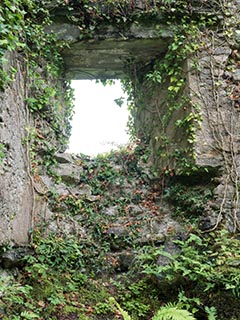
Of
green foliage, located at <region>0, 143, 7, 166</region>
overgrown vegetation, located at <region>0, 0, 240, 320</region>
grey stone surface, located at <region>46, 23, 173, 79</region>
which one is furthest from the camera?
grey stone surface, located at <region>46, 23, 173, 79</region>

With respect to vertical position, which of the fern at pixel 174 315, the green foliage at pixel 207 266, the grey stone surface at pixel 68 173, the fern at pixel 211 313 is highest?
the grey stone surface at pixel 68 173

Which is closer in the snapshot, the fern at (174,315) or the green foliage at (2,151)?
the fern at (174,315)

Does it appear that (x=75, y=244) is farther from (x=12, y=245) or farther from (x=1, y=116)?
(x=1, y=116)

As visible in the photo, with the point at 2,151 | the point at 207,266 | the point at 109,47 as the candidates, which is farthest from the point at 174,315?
the point at 109,47

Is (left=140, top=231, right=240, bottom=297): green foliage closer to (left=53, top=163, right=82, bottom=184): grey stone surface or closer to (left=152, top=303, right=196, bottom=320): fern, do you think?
(left=152, top=303, right=196, bottom=320): fern

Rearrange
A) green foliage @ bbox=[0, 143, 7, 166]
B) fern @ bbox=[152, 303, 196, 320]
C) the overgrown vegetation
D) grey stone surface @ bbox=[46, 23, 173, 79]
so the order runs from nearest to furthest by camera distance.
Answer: fern @ bbox=[152, 303, 196, 320] < green foliage @ bbox=[0, 143, 7, 166] < the overgrown vegetation < grey stone surface @ bbox=[46, 23, 173, 79]

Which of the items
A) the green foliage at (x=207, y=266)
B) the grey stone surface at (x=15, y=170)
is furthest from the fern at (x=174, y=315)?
the grey stone surface at (x=15, y=170)

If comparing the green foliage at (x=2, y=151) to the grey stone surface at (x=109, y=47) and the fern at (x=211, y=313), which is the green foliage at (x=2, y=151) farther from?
the grey stone surface at (x=109, y=47)

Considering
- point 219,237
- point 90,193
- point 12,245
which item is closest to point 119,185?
point 90,193

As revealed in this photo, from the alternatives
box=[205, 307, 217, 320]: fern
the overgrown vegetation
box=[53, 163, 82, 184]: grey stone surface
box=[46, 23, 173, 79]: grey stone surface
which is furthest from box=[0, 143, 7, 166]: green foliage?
box=[46, 23, 173, 79]: grey stone surface

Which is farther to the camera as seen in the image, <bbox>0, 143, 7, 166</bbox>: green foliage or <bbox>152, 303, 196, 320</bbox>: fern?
<bbox>0, 143, 7, 166</bbox>: green foliage

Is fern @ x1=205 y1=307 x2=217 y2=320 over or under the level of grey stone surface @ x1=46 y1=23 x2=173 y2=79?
under

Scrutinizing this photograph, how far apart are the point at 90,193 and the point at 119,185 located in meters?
0.52

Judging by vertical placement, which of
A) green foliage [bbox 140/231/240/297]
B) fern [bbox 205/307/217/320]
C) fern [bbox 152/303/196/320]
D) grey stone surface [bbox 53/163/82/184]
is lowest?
fern [bbox 205/307/217/320]
